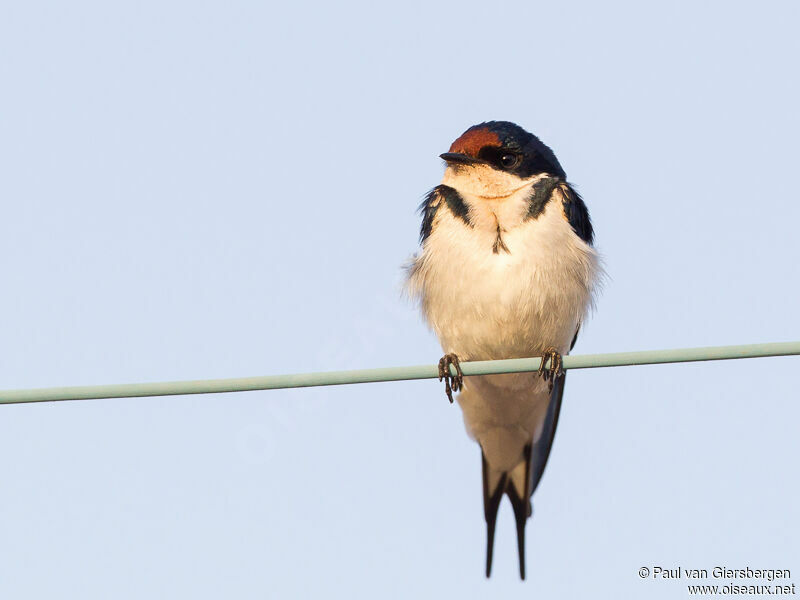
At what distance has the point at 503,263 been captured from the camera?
4750mm

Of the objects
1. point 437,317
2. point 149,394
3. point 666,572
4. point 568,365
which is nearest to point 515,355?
point 437,317

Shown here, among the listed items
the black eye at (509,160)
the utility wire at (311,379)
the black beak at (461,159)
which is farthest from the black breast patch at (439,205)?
the utility wire at (311,379)

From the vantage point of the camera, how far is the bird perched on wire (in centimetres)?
480

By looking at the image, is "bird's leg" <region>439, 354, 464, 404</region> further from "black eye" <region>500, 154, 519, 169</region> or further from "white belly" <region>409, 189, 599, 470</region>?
"black eye" <region>500, 154, 519, 169</region>

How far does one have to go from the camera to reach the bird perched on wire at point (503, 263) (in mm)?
4797

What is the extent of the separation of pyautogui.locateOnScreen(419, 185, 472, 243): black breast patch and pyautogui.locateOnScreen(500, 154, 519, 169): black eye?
27 cm

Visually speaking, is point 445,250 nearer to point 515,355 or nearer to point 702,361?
point 515,355

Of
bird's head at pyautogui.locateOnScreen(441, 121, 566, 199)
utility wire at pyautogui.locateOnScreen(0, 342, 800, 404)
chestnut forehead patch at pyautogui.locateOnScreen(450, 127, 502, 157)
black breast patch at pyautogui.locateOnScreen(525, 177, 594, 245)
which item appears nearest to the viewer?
utility wire at pyautogui.locateOnScreen(0, 342, 800, 404)

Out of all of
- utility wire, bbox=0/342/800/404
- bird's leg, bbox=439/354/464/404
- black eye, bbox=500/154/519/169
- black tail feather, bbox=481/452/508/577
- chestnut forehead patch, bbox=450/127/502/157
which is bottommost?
black tail feather, bbox=481/452/508/577

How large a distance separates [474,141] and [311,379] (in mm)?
2292

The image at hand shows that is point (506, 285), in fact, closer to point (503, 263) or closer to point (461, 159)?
point (503, 263)

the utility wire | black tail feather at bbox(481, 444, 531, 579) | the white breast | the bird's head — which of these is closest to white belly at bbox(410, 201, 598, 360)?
the white breast

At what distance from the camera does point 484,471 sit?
5.79m

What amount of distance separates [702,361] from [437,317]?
2119 millimetres
